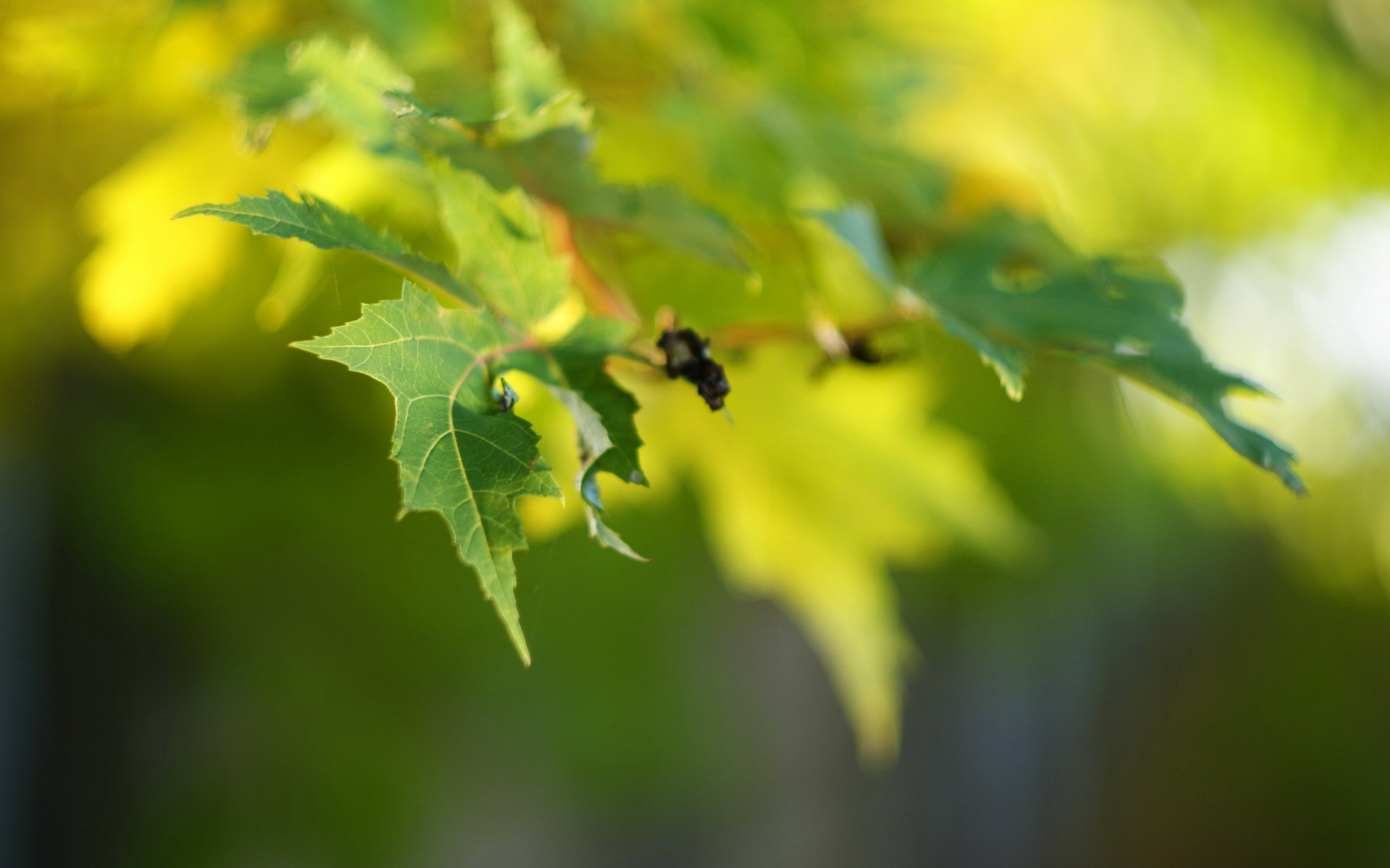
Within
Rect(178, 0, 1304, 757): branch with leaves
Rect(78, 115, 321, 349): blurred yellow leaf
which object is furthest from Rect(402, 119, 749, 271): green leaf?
Rect(78, 115, 321, 349): blurred yellow leaf

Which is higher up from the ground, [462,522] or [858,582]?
[462,522]

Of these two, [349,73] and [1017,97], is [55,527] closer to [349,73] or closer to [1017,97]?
[349,73]

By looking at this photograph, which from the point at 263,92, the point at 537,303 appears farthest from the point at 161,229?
the point at 537,303

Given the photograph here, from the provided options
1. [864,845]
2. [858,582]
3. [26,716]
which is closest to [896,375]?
[858,582]

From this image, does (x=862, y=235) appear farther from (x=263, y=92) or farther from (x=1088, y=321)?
(x=263, y=92)

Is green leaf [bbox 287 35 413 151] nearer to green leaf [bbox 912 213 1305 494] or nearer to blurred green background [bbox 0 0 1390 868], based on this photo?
blurred green background [bbox 0 0 1390 868]

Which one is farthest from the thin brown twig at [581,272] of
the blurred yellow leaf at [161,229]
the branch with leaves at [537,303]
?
the blurred yellow leaf at [161,229]

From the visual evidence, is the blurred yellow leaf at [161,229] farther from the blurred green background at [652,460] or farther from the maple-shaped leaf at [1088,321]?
the maple-shaped leaf at [1088,321]
